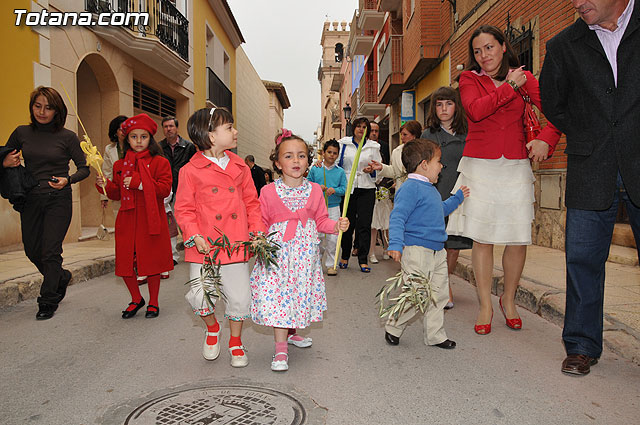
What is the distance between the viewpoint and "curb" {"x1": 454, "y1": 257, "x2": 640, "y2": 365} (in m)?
3.52

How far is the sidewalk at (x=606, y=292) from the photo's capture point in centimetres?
366

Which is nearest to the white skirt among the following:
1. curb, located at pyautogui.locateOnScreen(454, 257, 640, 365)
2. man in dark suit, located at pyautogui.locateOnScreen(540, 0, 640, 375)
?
man in dark suit, located at pyautogui.locateOnScreen(540, 0, 640, 375)

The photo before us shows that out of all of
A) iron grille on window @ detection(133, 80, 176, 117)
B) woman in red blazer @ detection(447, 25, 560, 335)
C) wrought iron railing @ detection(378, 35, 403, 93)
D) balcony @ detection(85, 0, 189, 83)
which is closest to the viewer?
woman in red blazer @ detection(447, 25, 560, 335)

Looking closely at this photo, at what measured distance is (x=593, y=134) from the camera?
3.06m

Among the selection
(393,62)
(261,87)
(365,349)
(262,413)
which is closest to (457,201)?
(365,349)

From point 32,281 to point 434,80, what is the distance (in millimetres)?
12853

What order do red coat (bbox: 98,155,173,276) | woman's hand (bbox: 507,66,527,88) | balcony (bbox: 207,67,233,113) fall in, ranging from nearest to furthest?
woman's hand (bbox: 507,66,527,88) → red coat (bbox: 98,155,173,276) → balcony (bbox: 207,67,233,113)

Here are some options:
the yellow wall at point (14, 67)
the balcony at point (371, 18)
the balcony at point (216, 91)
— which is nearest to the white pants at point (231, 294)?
the yellow wall at point (14, 67)

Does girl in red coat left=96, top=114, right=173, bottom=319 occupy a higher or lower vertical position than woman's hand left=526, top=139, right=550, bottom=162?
lower

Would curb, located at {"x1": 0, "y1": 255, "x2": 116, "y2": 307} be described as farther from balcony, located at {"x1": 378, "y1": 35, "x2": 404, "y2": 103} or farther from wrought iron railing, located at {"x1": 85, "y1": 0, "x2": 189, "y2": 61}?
balcony, located at {"x1": 378, "y1": 35, "x2": 404, "y2": 103}

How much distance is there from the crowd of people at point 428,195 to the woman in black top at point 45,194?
0.01 m

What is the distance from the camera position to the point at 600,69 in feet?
9.80

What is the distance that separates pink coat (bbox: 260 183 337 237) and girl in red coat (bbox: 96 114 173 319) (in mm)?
1619

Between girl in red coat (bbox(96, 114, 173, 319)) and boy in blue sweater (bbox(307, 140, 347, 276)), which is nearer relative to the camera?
girl in red coat (bbox(96, 114, 173, 319))
